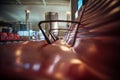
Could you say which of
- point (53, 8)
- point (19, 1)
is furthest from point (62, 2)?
point (19, 1)

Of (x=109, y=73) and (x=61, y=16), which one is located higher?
(x=61, y=16)

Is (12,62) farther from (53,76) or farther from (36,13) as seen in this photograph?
(36,13)

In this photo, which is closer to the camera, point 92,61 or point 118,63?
point 118,63

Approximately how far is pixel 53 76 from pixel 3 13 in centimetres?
Result: 1450

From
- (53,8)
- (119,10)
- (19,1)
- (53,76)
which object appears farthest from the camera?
(53,8)

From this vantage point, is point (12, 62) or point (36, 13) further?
point (36, 13)

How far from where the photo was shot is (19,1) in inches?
494

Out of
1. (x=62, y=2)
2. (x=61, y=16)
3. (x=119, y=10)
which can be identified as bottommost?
(x=119, y=10)

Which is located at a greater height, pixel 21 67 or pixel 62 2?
pixel 62 2

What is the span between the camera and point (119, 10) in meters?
0.47

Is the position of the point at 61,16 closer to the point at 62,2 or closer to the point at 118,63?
the point at 62,2

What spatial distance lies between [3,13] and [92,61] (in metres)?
14.4

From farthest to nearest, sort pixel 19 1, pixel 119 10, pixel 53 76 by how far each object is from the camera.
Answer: pixel 19 1 < pixel 119 10 < pixel 53 76

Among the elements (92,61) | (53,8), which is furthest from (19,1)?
(92,61)
